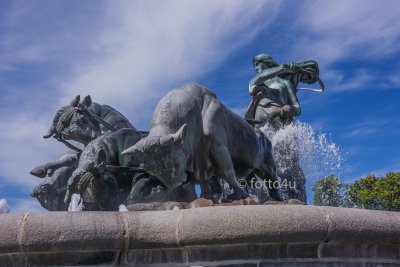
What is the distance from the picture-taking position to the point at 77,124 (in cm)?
849

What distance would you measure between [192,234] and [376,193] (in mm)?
30183

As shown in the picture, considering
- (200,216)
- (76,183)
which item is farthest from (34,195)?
(200,216)

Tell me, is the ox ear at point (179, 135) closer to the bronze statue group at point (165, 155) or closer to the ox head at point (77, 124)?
the bronze statue group at point (165, 155)

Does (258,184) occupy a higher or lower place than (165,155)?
higher

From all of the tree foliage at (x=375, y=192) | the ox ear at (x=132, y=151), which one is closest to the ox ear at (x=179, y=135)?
the ox ear at (x=132, y=151)

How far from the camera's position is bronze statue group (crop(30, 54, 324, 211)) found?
6.06 meters

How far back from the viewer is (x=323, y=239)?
422cm

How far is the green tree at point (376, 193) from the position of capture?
1258 inches

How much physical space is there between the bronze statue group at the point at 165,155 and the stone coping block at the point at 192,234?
3.98 ft

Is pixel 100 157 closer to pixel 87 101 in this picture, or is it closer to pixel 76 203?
pixel 76 203

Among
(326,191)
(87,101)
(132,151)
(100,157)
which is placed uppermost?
(326,191)

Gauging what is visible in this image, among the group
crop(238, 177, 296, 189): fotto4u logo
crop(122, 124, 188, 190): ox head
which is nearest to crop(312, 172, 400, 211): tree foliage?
crop(238, 177, 296, 189): fotto4u logo

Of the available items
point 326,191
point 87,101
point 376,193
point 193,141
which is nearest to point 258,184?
point 193,141

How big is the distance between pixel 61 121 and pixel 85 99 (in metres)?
0.49
